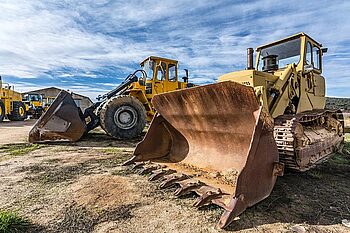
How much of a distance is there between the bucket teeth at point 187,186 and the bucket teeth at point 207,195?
0.51 feet

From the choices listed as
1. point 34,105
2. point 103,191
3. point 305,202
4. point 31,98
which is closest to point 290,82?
point 305,202

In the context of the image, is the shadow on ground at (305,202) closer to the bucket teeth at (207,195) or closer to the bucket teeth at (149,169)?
the bucket teeth at (207,195)

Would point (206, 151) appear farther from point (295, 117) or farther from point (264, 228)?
point (264, 228)

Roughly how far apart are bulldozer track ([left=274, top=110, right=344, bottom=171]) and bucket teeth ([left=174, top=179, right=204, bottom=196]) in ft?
4.04

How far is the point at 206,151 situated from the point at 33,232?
2.50 metres

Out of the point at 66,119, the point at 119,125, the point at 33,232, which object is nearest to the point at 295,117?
the point at 33,232

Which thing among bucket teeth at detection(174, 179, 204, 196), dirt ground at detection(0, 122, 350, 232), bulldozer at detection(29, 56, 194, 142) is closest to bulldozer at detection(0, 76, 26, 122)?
bulldozer at detection(29, 56, 194, 142)

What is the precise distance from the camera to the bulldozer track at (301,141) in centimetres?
341

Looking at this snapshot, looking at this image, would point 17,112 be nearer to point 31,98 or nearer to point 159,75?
point 31,98

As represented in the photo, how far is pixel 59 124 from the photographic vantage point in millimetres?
7176

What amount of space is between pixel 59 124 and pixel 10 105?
1457 cm

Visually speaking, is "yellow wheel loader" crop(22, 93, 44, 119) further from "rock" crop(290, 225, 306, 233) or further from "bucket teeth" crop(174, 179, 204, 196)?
"rock" crop(290, 225, 306, 233)

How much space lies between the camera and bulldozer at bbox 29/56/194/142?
7.16 metres

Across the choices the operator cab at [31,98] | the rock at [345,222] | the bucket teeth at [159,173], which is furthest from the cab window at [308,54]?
the operator cab at [31,98]
